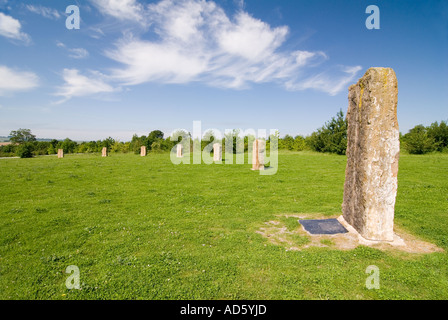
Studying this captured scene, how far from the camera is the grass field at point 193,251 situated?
16.0 ft

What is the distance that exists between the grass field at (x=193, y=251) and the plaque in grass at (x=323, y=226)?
563mm

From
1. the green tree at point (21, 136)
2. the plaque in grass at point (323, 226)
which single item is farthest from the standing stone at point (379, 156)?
the green tree at point (21, 136)

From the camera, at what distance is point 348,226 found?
8.05 meters

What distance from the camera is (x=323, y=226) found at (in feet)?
26.6

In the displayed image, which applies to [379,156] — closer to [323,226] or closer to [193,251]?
[323,226]

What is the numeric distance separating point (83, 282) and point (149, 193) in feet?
27.7

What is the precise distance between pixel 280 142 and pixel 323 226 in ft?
177

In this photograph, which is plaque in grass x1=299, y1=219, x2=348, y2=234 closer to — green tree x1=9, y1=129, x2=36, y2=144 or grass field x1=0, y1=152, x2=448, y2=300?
grass field x1=0, y1=152, x2=448, y2=300

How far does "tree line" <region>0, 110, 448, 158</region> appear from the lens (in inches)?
1511

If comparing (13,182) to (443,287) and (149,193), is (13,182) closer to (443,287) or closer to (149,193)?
(149,193)

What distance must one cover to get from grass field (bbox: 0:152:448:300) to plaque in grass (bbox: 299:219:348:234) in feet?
1.85

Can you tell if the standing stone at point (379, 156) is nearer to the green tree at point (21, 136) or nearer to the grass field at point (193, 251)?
the grass field at point (193, 251)

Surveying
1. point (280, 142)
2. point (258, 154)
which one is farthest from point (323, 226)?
point (280, 142)
